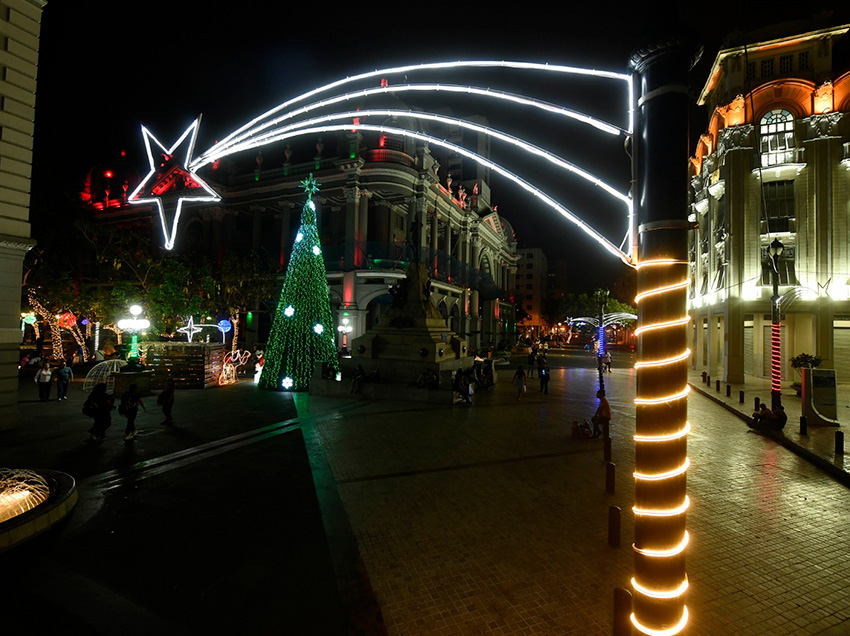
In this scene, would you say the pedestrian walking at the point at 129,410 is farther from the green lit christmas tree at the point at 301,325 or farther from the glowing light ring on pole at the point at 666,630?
the glowing light ring on pole at the point at 666,630

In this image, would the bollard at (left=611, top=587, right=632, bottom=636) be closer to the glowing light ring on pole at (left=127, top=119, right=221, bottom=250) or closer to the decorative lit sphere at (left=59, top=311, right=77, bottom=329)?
the glowing light ring on pole at (left=127, top=119, right=221, bottom=250)

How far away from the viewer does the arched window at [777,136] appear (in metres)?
26.9

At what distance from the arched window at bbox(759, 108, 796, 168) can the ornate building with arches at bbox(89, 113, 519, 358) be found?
23.9 m

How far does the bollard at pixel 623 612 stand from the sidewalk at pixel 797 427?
941cm

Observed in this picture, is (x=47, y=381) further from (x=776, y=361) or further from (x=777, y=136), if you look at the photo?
(x=777, y=136)

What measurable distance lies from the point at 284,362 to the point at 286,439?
937 cm

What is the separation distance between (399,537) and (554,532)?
2.42 m

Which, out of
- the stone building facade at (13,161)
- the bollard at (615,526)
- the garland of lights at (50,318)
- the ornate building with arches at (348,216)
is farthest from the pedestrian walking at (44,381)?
the bollard at (615,526)

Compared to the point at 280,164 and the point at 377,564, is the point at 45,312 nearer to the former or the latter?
the point at 280,164

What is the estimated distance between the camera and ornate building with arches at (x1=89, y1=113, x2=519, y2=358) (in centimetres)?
3606

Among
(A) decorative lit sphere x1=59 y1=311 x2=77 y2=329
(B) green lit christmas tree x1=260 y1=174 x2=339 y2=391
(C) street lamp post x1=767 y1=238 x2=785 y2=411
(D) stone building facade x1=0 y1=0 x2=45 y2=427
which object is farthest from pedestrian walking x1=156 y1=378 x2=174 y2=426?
(C) street lamp post x1=767 y1=238 x2=785 y2=411

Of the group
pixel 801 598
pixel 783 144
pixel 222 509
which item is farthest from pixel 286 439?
pixel 783 144

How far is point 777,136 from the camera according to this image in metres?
27.2

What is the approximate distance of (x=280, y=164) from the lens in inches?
1693
